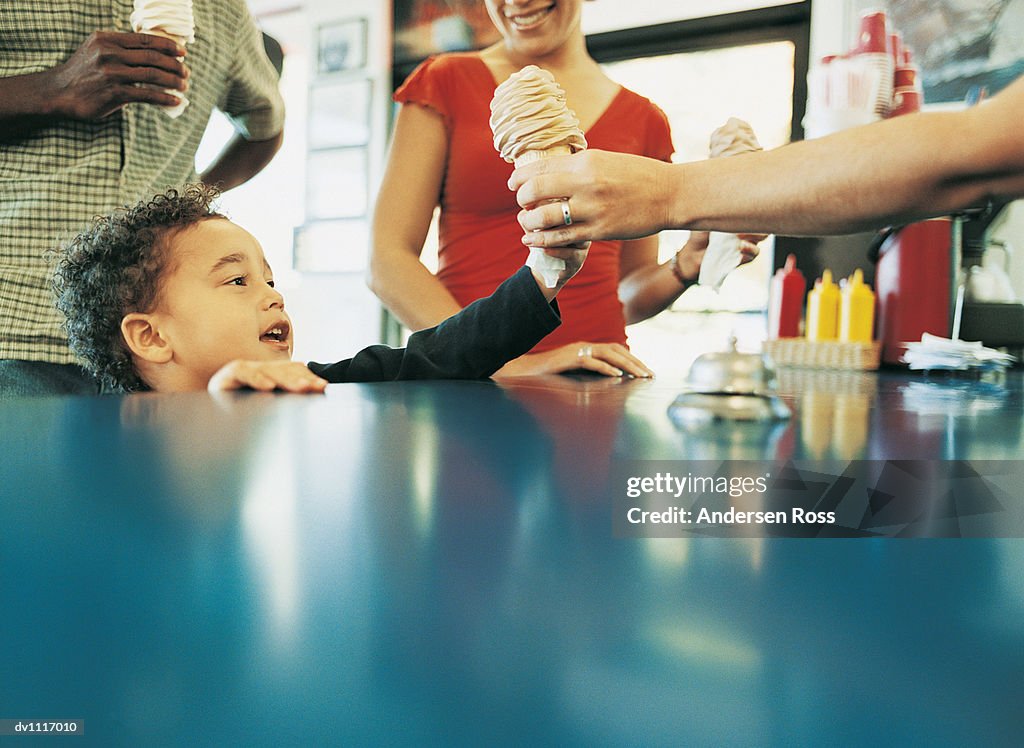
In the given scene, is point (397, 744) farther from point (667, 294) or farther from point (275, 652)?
point (667, 294)

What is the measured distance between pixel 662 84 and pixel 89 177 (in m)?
3.55

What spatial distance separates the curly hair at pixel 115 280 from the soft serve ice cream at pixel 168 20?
0.66ft

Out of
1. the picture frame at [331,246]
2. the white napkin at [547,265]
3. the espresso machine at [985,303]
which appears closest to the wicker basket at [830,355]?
the espresso machine at [985,303]

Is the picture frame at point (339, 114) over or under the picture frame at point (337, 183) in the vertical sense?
over

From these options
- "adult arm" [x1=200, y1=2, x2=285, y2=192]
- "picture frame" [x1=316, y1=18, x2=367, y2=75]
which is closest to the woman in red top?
"adult arm" [x1=200, y1=2, x2=285, y2=192]

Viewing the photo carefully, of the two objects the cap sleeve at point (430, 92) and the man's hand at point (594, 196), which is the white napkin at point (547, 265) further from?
the cap sleeve at point (430, 92)

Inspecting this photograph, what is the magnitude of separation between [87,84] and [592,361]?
849mm

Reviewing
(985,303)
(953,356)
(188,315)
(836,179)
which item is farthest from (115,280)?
(985,303)

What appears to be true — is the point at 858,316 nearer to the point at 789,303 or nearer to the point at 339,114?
the point at 789,303

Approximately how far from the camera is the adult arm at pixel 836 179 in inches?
22.8

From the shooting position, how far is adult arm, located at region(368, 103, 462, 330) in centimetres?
148

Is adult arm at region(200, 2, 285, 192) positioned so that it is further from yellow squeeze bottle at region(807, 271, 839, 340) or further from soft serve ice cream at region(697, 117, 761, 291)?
yellow squeeze bottle at region(807, 271, 839, 340)

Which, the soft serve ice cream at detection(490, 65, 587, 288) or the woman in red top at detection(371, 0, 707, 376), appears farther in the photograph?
the woman in red top at detection(371, 0, 707, 376)

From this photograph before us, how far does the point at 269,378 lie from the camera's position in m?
0.89
